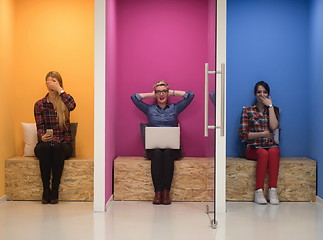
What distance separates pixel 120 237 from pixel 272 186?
2.03 metres

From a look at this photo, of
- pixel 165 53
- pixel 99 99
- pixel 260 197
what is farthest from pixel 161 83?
pixel 260 197

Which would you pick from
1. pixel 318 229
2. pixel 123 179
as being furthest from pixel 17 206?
pixel 318 229

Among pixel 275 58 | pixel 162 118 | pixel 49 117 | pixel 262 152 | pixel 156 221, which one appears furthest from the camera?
pixel 275 58

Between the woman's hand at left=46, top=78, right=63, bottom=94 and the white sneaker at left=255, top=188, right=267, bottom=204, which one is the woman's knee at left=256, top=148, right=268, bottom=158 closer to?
the white sneaker at left=255, top=188, right=267, bottom=204

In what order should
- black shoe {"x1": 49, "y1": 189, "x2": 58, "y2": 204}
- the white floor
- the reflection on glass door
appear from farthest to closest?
black shoe {"x1": 49, "y1": 189, "x2": 58, "y2": 204}
the reflection on glass door
the white floor

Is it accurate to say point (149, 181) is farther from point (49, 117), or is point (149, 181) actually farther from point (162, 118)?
point (49, 117)

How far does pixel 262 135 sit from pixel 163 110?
1.15 meters

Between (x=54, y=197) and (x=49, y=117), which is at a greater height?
(x=49, y=117)

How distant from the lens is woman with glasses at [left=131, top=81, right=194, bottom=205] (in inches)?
212

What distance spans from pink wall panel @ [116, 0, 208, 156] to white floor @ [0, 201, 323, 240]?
1.16 meters

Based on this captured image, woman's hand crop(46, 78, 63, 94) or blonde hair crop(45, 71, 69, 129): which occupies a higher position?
woman's hand crop(46, 78, 63, 94)

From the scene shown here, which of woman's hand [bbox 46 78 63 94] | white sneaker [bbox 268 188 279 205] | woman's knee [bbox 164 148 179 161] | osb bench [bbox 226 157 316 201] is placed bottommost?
white sneaker [bbox 268 188 279 205]

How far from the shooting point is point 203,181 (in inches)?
215

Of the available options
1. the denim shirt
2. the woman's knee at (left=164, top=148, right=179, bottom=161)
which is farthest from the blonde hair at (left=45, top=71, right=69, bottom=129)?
the woman's knee at (left=164, top=148, right=179, bottom=161)
